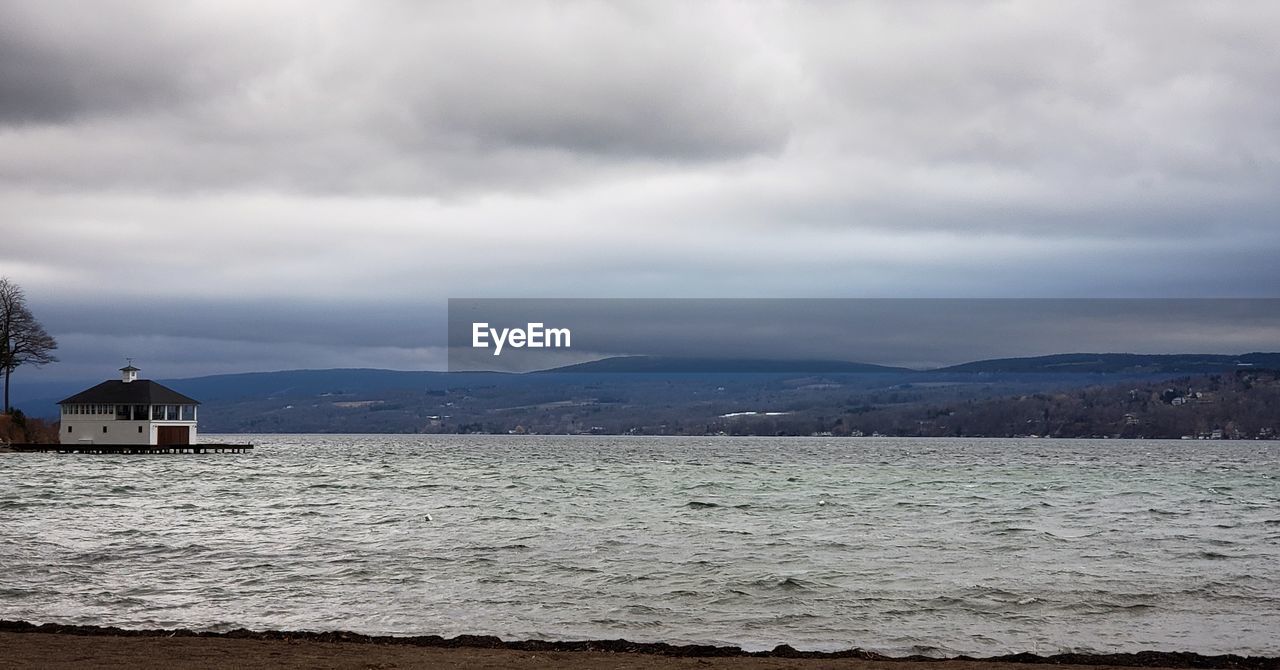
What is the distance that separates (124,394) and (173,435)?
597cm

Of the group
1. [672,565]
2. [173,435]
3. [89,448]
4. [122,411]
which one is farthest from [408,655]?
[173,435]

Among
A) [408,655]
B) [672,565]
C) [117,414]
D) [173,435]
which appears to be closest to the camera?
[408,655]

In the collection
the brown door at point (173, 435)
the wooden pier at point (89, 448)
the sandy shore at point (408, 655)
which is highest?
the sandy shore at point (408, 655)

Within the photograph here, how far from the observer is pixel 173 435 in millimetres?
112188

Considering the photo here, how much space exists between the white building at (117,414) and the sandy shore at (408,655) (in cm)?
9516

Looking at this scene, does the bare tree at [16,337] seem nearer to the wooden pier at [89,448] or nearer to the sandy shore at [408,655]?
the wooden pier at [89,448]

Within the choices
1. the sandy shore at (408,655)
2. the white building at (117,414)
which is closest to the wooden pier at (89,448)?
the white building at (117,414)

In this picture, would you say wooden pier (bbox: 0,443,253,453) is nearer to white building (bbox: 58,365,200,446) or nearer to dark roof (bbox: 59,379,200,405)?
white building (bbox: 58,365,200,446)

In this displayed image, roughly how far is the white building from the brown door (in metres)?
0.10

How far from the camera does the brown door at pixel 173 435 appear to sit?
11033cm

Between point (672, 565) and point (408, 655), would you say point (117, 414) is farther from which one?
point (408, 655)

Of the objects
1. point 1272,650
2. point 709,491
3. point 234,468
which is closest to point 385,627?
point 1272,650

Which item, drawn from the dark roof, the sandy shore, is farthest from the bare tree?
the sandy shore

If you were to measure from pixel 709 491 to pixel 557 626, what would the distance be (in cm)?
4529
